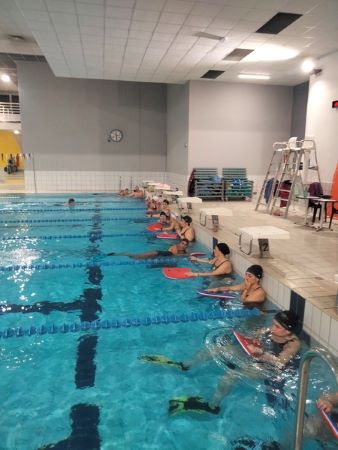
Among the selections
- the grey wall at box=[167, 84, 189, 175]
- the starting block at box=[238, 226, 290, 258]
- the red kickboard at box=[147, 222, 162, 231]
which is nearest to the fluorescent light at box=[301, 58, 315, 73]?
the grey wall at box=[167, 84, 189, 175]

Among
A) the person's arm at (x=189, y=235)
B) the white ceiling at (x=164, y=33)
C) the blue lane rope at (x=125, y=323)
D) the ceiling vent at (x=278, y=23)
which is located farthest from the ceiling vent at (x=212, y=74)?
the blue lane rope at (x=125, y=323)

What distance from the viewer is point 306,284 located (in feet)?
12.5

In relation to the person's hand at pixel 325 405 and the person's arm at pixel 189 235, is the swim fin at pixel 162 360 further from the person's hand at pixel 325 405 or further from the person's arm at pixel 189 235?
the person's arm at pixel 189 235

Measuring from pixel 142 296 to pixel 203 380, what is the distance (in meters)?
1.84

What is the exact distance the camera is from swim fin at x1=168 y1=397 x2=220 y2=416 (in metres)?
2.45

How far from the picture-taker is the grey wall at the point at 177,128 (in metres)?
12.1

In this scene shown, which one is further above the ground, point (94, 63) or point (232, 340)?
point (94, 63)

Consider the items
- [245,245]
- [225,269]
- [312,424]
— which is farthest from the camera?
[245,245]

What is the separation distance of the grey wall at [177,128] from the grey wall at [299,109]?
12.2ft

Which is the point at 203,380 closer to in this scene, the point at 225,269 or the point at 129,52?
the point at 225,269

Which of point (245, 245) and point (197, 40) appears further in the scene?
point (197, 40)

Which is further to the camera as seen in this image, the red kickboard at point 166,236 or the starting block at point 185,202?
the starting block at point 185,202

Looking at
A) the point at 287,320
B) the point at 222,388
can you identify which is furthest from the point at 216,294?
the point at 222,388

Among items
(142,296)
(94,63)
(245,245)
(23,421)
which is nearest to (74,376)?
(23,421)
